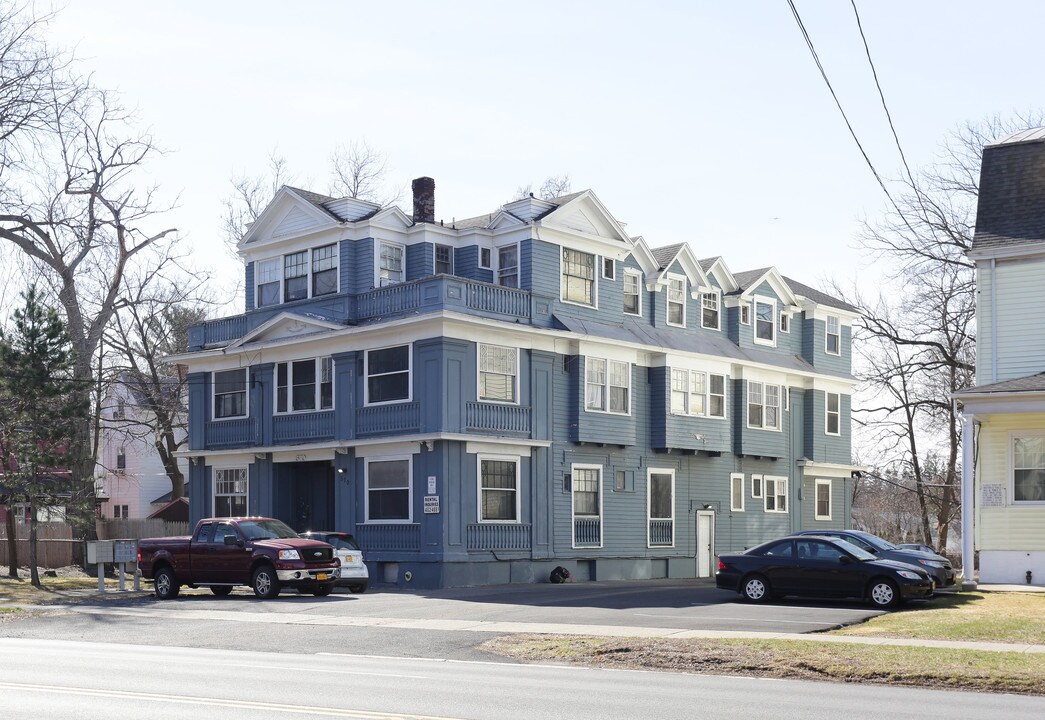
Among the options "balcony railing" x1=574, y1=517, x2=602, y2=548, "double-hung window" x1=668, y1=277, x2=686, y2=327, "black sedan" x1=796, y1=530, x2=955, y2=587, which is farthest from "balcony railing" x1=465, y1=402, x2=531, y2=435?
"black sedan" x1=796, y1=530, x2=955, y2=587

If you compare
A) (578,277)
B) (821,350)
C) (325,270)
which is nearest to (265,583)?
(325,270)

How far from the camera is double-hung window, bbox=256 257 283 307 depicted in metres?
38.8

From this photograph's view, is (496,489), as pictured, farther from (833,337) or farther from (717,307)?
(833,337)

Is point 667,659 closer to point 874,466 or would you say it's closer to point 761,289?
point 761,289

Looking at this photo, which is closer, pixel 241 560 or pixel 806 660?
pixel 806 660

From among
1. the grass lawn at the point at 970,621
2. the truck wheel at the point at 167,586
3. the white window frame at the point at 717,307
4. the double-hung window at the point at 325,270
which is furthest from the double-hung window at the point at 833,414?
the truck wheel at the point at 167,586

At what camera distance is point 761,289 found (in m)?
44.4

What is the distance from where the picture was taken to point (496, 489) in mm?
33781

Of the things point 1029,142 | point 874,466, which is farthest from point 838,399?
point 1029,142

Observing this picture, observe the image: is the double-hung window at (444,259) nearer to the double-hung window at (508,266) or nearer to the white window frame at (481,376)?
the double-hung window at (508,266)

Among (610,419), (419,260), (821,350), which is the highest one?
(419,260)

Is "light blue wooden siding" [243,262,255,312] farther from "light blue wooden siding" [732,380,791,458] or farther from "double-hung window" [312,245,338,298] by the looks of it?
"light blue wooden siding" [732,380,791,458]

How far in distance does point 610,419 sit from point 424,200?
8939 millimetres

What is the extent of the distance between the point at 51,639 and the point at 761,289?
2982 centimetres
